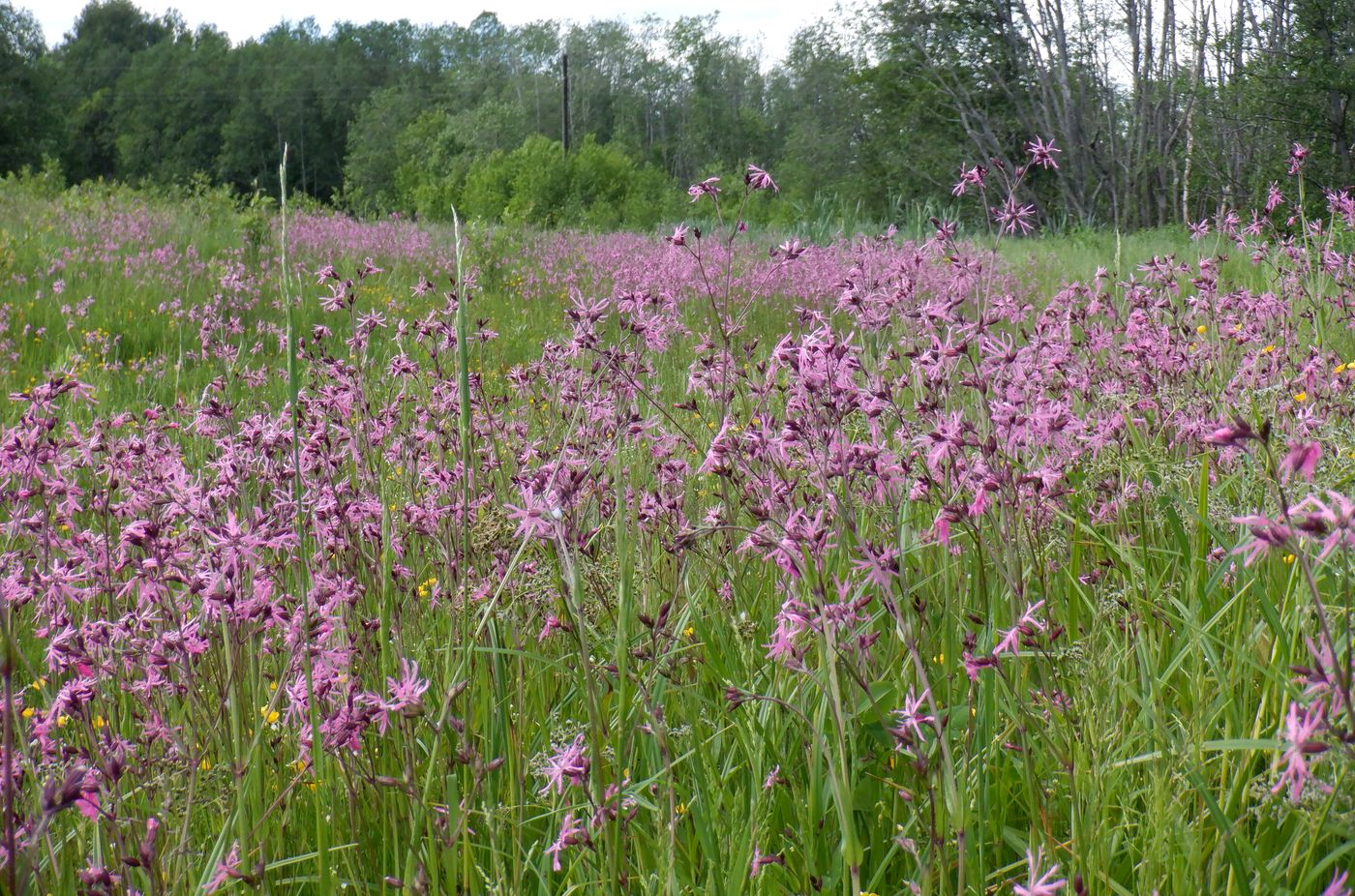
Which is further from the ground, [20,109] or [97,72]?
[97,72]

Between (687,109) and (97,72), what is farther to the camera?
(97,72)

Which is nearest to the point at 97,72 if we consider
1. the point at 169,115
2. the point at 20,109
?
the point at 169,115

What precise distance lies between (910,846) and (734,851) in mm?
268

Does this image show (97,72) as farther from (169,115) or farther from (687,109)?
(687,109)

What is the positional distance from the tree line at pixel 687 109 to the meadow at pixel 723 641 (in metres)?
6.78

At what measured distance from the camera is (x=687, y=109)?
6475 centimetres

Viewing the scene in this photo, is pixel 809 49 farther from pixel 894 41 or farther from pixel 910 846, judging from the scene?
pixel 910 846

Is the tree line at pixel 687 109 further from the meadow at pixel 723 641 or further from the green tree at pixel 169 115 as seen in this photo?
the meadow at pixel 723 641

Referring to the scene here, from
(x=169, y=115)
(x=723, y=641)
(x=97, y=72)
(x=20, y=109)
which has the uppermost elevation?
(x=97, y=72)

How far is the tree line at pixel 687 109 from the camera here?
60.7ft

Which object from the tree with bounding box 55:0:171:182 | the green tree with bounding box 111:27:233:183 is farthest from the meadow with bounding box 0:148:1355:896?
the green tree with bounding box 111:27:233:183

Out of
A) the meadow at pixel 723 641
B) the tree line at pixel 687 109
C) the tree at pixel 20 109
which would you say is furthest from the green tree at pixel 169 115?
the meadow at pixel 723 641

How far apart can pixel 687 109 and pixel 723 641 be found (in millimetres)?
66081

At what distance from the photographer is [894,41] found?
1113 inches
